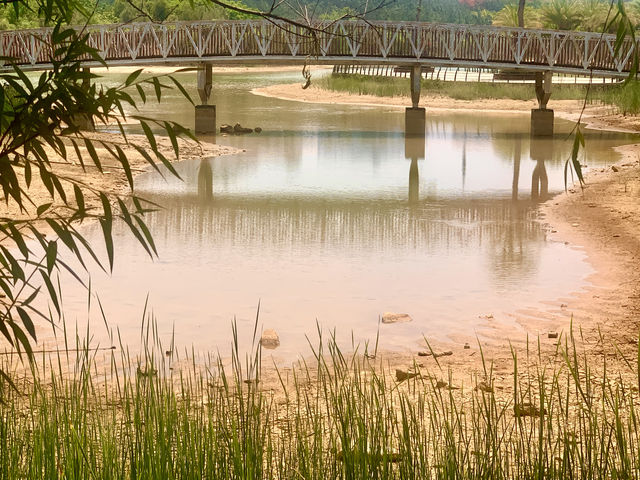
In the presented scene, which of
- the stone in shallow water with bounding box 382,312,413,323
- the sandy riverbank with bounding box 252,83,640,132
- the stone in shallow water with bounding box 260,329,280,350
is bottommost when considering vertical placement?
the sandy riverbank with bounding box 252,83,640,132

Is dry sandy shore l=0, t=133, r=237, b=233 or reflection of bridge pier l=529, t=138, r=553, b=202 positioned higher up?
dry sandy shore l=0, t=133, r=237, b=233

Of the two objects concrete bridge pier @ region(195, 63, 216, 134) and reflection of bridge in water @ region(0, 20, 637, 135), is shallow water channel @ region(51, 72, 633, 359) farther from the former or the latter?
reflection of bridge in water @ region(0, 20, 637, 135)

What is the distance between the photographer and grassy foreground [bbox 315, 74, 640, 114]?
40.4 m

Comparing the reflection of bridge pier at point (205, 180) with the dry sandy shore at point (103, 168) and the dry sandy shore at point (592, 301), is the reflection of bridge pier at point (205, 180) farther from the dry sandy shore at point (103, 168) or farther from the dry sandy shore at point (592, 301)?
the dry sandy shore at point (592, 301)

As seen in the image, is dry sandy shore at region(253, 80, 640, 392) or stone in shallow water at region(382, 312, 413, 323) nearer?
dry sandy shore at region(253, 80, 640, 392)

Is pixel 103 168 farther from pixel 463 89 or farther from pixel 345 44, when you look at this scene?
pixel 463 89

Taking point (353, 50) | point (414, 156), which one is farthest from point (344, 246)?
point (353, 50)

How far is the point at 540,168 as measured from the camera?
2219 centimetres

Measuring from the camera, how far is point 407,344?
9039 mm

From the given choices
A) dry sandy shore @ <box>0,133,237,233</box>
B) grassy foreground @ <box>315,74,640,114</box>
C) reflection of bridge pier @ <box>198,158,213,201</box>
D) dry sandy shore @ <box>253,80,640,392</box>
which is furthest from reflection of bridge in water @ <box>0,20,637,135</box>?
grassy foreground @ <box>315,74,640,114</box>

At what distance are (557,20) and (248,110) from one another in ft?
77.3

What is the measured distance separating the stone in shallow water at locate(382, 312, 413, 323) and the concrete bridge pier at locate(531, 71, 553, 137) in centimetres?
1876

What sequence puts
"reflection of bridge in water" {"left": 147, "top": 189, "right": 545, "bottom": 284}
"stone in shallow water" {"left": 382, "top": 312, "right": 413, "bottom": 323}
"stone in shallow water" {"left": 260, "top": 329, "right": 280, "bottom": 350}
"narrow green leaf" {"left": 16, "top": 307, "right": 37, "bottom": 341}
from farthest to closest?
1. "reflection of bridge in water" {"left": 147, "top": 189, "right": 545, "bottom": 284}
2. "stone in shallow water" {"left": 382, "top": 312, "right": 413, "bottom": 323}
3. "stone in shallow water" {"left": 260, "top": 329, "right": 280, "bottom": 350}
4. "narrow green leaf" {"left": 16, "top": 307, "right": 37, "bottom": 341}

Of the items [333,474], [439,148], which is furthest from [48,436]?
[439,148]
